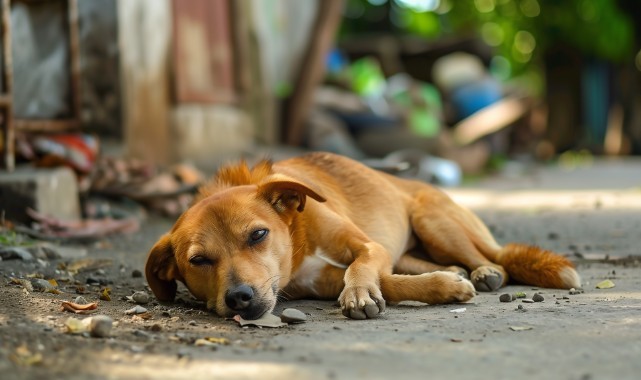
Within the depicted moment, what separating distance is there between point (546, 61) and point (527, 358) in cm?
1762

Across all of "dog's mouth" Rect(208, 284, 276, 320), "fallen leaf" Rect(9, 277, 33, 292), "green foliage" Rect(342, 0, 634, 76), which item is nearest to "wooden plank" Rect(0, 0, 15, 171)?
"fallen leaf" Rect(9, 277, 33, 292)

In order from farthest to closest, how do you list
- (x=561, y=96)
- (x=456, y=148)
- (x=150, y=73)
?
1. (x=561, y=96)
2. (x=456, y=148)
3. (x=150, y=73)

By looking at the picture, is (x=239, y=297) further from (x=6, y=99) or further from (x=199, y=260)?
(x=6, y=99)

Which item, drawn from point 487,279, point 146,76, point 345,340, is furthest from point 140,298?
point 146,76

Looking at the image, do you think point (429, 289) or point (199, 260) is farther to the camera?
point (429, 289)

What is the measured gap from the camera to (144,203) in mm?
7332

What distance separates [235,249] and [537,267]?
1.63 metres

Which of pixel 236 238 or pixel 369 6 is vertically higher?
pixel 369 6

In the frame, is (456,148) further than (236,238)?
Yes

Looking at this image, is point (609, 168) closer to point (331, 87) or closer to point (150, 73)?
point (331, 87)

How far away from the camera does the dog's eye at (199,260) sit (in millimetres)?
3754

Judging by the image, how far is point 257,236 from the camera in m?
3.83

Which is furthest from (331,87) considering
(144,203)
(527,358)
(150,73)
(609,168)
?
(527,358)

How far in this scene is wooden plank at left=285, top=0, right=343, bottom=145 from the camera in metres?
12.5
